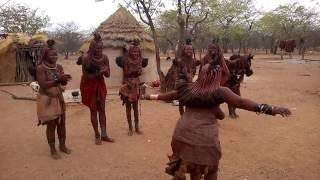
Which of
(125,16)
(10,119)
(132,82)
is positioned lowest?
(10,119)

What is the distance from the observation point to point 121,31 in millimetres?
13906

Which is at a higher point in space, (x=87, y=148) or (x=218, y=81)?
(x=218, y=81)

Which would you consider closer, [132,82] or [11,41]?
[132,82]

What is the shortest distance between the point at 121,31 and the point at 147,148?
847 centimetres

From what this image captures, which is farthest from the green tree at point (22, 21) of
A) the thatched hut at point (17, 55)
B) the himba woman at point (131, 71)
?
the himba woman at point (131, 71)

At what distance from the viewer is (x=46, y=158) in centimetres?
559

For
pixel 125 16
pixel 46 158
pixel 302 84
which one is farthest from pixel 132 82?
pixel 302 84

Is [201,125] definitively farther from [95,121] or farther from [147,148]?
[95,121]

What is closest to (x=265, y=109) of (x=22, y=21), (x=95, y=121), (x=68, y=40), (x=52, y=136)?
(x=52, y=136)

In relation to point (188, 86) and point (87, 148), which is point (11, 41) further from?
point (188, 86)

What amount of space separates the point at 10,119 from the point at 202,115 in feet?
20.8

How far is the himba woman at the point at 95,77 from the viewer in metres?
5.88

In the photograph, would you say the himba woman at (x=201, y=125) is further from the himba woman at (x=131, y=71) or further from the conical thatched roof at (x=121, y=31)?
the conical thatched roof at (x=121, y=31)

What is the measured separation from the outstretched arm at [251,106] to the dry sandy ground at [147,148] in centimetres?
192
